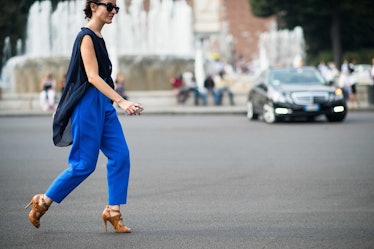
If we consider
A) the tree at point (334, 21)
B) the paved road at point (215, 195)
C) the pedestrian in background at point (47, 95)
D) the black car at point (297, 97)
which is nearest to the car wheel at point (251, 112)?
the black car at point (297, 97)

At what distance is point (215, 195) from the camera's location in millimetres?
9898

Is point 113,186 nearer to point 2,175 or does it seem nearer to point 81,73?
point 81,73

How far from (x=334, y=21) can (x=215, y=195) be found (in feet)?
199

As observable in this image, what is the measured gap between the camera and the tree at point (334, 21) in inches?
2662

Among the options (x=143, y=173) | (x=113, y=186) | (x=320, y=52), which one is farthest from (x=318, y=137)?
(x=320, y=52)

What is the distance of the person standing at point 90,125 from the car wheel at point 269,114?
687 inches

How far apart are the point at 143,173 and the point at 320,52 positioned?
6837 centimetres

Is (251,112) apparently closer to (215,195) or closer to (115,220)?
(215,195)

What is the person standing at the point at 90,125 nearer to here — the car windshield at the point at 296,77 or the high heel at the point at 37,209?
the high heel at the point at 37,209

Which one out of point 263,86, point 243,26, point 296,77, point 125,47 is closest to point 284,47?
point 125,47

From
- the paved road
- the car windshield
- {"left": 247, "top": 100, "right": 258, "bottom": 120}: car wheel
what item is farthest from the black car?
the paved road

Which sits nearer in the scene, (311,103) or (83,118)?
(83,118)

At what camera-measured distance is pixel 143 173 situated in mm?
12492

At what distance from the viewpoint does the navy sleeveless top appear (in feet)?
24.1
